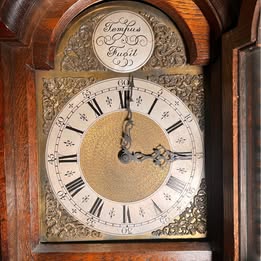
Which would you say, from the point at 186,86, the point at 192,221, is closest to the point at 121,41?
the point at 186,86

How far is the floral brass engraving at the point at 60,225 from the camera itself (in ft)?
3.91

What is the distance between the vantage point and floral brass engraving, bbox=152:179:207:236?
1.19m

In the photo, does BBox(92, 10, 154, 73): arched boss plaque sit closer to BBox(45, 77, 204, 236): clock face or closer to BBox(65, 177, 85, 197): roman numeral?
BBox(45, 77, 204, 236): clock face

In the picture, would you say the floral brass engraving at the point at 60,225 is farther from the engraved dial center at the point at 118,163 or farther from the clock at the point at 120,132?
the engraved dial center at the point at 118,163

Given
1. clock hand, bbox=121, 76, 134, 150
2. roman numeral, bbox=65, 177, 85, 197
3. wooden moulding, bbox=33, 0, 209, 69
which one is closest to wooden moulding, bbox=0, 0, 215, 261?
wooden moulding, bbox=33, 0, 209, 69

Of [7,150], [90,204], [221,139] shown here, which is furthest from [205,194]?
[7,150]

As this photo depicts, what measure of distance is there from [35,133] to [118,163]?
0.26 meters

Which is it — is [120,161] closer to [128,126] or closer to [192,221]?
[128,126]

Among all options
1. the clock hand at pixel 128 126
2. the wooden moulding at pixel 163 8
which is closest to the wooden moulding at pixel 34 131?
the wooden moulding at pixel 163 8

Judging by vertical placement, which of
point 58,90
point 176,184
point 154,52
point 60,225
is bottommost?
point 60,225

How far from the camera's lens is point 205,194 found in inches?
46.8

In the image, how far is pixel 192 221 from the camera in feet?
3.91

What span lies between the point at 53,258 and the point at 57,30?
2.19 feet

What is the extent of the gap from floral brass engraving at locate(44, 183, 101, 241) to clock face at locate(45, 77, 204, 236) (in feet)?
0.06
